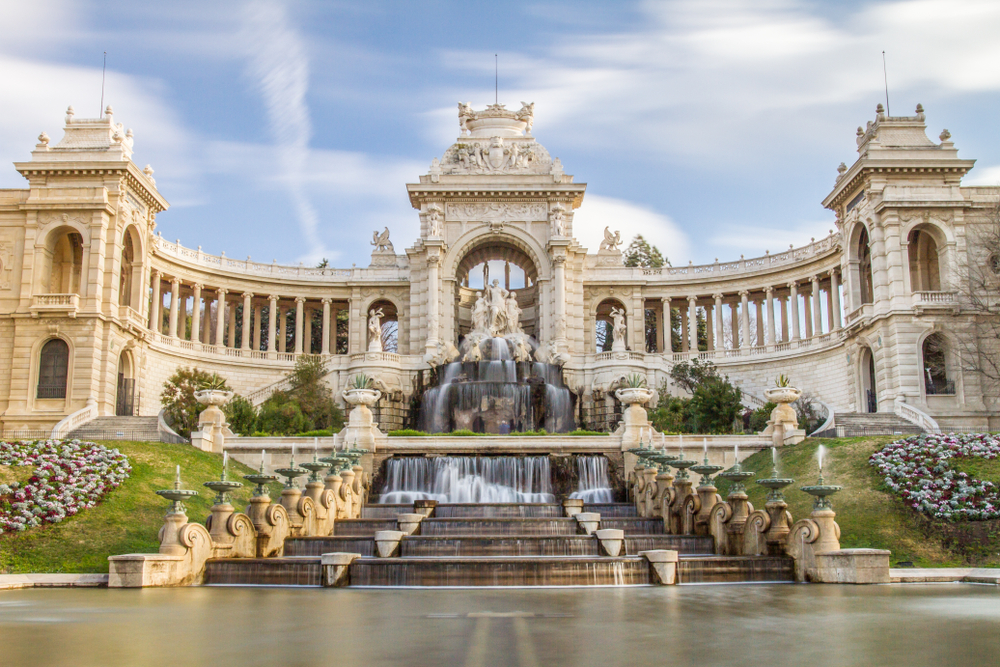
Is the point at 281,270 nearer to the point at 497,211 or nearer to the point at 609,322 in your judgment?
the point at 497,211

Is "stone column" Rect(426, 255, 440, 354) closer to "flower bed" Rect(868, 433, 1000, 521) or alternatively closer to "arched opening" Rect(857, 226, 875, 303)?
"arched opening" Rect(857, 226, 875, 303)

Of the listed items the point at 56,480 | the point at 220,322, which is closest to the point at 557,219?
the point at 220,322

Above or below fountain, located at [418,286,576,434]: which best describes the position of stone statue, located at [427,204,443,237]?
above

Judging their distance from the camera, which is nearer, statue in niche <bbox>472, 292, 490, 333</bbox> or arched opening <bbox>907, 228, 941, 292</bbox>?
arched opening <bbox>907, 228, 941, 292</bbox>

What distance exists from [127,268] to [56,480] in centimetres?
3025

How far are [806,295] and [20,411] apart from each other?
52352mm

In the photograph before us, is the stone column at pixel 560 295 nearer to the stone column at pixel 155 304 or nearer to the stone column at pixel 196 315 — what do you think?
the stone column at pixel 196 315

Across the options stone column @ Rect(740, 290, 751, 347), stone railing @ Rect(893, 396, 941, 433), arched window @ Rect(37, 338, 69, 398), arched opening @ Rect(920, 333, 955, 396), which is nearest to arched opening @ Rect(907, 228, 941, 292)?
arched opening @ Rect(920, 333, 955, 396)

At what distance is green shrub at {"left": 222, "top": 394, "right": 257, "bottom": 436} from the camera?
43156mm

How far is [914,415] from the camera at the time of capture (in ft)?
138

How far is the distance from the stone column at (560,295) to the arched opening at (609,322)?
3.45 metres

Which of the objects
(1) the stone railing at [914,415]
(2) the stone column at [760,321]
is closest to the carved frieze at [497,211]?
(2) the stone column at [760,321]

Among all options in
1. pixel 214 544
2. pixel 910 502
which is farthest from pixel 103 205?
pixel 910 502

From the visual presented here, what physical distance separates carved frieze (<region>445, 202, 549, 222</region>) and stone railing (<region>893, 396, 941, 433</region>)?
88.9 feet
